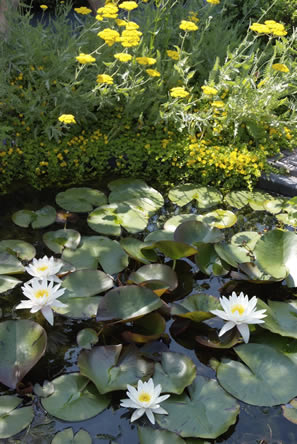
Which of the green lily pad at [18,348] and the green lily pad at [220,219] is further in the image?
the green lily pad at [220,219]

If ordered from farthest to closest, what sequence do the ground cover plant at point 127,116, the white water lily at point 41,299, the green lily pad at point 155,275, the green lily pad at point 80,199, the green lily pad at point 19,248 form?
the ground cover plant at point 127,116
the green lily pad at point 80,199
the green lily pad at point 19,248
the green lily pad at point 155,275
the white water lily at point 41,299

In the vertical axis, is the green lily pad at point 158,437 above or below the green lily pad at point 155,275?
below

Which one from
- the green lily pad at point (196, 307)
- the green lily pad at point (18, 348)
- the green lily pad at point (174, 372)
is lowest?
the green lily pad at point (18, 348)

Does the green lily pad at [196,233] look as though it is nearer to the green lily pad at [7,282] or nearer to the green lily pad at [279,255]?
the green lily pad at [279,255]

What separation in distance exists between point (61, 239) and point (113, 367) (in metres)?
1.04

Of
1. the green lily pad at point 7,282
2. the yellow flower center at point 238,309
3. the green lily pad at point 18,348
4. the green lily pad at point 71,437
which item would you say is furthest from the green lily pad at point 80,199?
the green lily pad at point 71,437

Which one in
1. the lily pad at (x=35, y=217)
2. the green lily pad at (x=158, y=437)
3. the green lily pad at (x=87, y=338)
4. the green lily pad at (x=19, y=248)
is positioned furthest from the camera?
the lily pad at (x=35, y=217)

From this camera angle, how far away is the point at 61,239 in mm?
2832

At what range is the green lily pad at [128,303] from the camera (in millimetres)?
2129

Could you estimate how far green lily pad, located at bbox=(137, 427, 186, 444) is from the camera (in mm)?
1763

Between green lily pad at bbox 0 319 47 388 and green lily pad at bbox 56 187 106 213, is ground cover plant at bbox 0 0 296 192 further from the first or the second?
green lily pad at bbox 0 319 47 388

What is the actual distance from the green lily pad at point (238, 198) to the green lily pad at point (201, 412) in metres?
1.69

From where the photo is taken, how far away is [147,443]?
1.77 meters

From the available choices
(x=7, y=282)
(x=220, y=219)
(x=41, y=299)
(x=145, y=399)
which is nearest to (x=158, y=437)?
(x=145, y=399)
